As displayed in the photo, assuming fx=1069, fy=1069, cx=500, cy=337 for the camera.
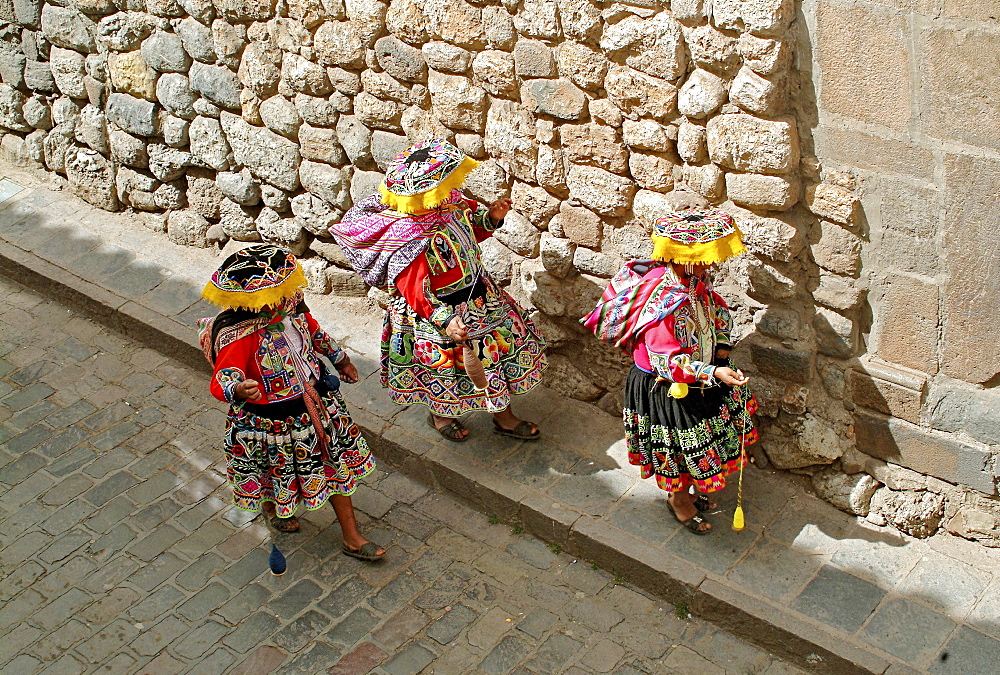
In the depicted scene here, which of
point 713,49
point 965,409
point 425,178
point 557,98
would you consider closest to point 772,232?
point 713,49

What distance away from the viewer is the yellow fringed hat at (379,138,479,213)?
4.97 m

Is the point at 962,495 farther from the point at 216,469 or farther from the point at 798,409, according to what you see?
the point at 216,469

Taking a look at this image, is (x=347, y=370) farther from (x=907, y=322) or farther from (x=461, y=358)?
(x=907, y=322)

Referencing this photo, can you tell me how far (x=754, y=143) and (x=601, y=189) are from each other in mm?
927

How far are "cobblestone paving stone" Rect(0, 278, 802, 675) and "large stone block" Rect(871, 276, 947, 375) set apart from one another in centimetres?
142

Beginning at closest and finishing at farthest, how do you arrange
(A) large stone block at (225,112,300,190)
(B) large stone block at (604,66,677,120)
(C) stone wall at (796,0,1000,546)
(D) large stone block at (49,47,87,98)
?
1. (C) stone wall at (796,0,1000,546)
2. (B) large stone block at (604,66,677,120)
3. (A) large stone block at (225,112,300,190)
4. (D) large stone block at (49,47,87,98)

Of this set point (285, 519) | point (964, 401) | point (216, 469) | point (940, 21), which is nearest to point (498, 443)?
point (285, 519)

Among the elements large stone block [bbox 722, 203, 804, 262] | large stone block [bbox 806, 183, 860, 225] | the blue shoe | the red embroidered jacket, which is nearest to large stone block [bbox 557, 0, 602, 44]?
large stone block [bbox 722, 203, 804, 262]

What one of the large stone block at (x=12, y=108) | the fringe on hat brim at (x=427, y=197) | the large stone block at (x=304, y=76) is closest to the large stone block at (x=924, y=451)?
the fringe on hat brim at (x=427, y=197)

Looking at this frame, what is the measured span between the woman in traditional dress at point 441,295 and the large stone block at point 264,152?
1497mm

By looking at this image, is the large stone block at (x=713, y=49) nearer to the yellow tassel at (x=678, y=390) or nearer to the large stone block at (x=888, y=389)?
the yellow tassel at (x=678, y=390)

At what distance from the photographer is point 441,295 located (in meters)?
5.22

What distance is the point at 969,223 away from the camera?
4.15m

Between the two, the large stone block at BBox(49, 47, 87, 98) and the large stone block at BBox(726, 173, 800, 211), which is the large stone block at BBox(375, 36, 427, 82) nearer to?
the large stone block at BBox(726, 173, 800, 211)
